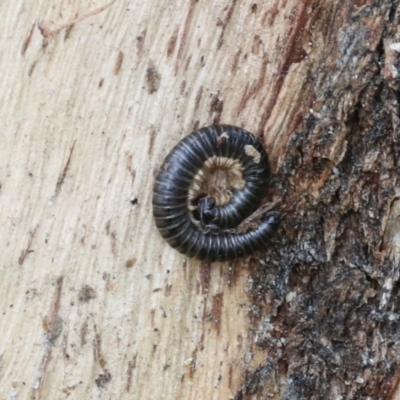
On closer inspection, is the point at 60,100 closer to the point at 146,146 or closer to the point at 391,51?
the point at 146,146

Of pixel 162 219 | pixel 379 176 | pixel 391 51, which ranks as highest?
pixel 391 51

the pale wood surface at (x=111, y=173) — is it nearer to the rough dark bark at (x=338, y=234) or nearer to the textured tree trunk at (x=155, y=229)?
the textured tree trunk at (x=155, y=229)

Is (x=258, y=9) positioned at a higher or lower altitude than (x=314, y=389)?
higher

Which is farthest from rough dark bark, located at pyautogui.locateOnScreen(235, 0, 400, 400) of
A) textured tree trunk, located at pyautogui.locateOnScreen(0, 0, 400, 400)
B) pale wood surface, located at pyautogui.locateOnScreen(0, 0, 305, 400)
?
pale wood surface, located at pyautogui.locateOnScreen(0, 0, 305, 400)

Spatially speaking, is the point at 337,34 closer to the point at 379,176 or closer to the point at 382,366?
the point at 379,176

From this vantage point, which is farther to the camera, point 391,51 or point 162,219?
point 162,219

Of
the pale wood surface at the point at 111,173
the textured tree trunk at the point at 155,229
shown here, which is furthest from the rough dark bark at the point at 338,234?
the pale wood surface at the point at 111,173

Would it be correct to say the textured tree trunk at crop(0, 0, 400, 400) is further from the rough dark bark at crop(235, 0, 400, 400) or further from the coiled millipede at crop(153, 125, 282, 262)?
the coiled millipede at crop(153, 125, 282, 262)

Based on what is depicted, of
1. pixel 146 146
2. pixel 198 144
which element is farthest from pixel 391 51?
pixel 146 146
